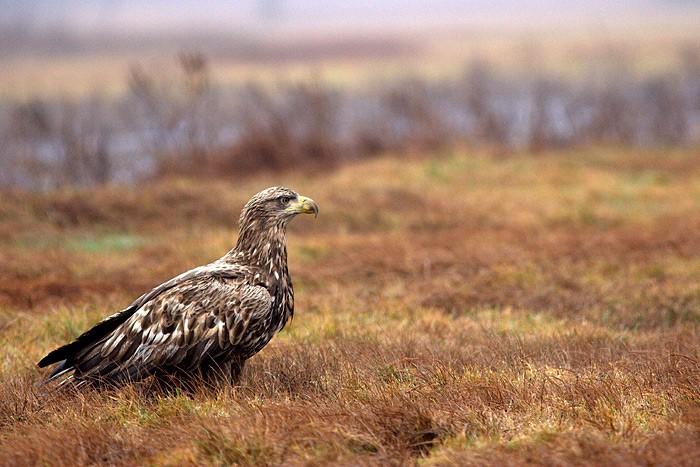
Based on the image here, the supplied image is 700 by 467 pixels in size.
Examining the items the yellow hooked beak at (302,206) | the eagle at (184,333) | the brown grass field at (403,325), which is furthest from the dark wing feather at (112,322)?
the yellow hooked beak at (302,206)

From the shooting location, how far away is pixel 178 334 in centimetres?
668

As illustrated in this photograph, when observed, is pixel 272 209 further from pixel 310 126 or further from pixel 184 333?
pixel 310 126

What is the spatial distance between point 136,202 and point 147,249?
3.27 meters

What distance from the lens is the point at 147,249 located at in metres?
13.8

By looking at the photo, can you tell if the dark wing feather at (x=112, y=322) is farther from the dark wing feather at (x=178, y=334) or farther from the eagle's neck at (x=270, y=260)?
the eagle's neck at (x=270, y=260)

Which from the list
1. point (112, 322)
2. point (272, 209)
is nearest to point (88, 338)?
point (112, 322)

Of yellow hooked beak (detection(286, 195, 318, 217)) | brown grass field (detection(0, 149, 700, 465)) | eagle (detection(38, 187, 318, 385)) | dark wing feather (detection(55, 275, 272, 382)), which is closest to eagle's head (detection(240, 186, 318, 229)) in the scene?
yellow hooked beak (detection(286, 195, 318, 217))

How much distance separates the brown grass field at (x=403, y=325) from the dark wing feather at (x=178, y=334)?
22 centimetres

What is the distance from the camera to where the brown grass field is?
5.48m

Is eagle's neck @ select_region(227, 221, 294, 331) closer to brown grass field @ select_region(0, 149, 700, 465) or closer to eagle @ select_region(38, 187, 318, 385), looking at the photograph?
eagle @ select_region(38, 187, 318, 385)

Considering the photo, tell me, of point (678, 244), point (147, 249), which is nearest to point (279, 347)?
point (147, 249)

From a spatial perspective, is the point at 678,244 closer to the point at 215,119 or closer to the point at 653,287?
the point at 653,287

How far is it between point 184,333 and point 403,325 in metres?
2.96

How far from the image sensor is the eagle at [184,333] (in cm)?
668
